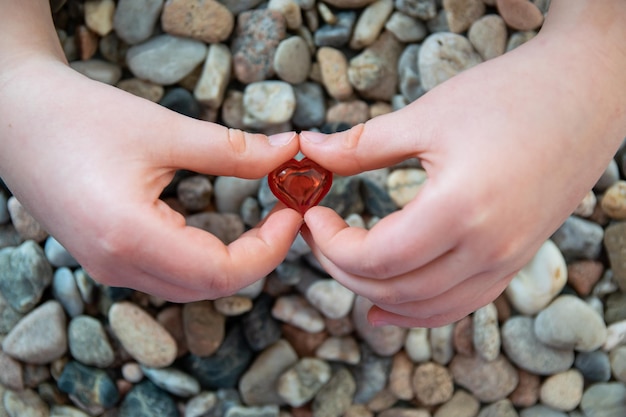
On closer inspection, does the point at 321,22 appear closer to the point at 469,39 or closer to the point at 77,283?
the point at 469,39

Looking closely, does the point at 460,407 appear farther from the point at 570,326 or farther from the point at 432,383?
the point at 570,326

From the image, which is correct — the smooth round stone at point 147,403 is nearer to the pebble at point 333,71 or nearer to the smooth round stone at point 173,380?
the smooth round stone at point 173,380

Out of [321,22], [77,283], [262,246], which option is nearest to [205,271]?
[262,246]

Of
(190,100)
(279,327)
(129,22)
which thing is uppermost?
(129,22)

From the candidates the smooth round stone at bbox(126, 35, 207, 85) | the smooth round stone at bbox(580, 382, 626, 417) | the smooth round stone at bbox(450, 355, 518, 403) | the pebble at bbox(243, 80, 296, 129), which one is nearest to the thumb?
the pebble at bbox(243, 80, 296, 129)

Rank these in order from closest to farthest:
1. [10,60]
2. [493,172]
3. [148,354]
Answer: [493,172]
[10,60]
[148,354]

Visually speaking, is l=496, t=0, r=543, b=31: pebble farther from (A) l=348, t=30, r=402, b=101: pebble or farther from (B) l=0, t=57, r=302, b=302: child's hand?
(B) l=0, t=57, r=302, b=302: child's hand

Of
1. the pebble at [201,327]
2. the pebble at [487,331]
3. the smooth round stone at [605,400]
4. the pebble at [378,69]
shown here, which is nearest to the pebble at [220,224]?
the pebble at [201,327]
